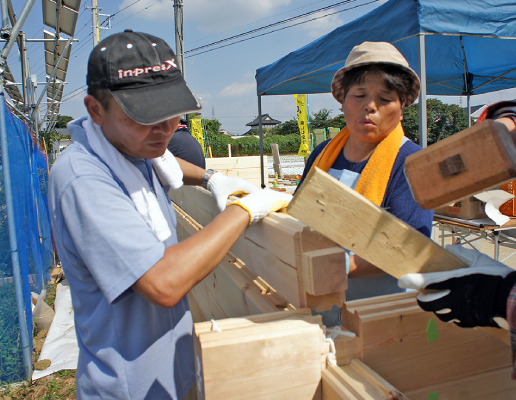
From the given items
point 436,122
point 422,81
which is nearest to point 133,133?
point 422,81

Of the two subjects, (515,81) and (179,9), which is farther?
(179,9)

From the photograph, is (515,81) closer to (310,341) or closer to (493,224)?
(493,224)

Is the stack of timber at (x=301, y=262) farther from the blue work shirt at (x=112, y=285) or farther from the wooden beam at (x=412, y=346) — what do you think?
the blue work shirt at (x=112, y=285)

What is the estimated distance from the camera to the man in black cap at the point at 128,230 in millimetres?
999

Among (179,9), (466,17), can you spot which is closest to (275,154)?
(179,9)

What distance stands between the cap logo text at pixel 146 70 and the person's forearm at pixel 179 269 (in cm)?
53

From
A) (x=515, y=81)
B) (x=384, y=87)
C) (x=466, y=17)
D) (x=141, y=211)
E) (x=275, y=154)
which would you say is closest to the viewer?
(x=141, y=211)

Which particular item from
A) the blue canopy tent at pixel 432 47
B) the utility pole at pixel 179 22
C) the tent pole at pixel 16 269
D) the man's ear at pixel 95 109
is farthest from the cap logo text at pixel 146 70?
the utility pole at pixel 179 22

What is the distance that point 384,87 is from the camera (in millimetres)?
1672

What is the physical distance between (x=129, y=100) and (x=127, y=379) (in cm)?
92

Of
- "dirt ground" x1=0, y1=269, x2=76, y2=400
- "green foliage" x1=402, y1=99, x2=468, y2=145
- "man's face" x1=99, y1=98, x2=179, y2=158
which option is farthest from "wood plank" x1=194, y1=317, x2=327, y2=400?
"green foliage" x1=402, y1=99, x2=468, y2=145

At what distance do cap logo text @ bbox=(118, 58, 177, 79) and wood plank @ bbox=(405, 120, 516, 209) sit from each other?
0.81 m

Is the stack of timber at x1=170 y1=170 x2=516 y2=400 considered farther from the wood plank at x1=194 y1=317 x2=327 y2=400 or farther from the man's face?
the man's face

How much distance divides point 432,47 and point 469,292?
22.2ft
